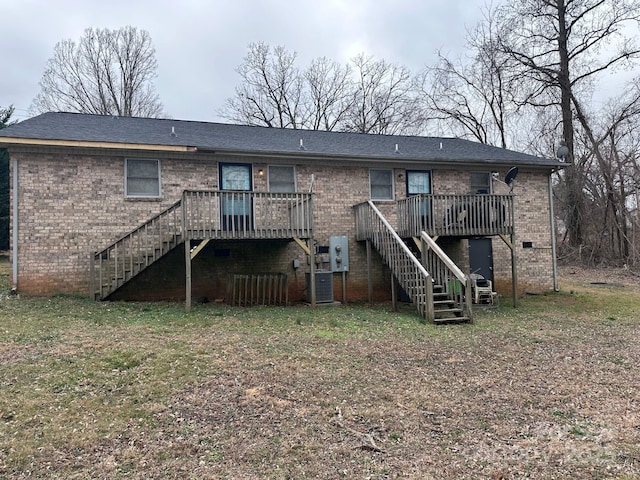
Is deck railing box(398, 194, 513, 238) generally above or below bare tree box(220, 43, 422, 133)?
below

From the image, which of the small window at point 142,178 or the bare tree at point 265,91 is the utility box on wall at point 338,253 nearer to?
the small window at point 142,178

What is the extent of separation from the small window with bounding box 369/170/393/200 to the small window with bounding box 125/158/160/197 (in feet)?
19.0

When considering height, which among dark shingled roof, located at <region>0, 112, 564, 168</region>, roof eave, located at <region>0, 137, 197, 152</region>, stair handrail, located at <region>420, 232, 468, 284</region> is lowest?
stair handrail, located at <region>420, 232, 468, 284</region>

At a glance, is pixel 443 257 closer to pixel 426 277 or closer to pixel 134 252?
pixel 426 277

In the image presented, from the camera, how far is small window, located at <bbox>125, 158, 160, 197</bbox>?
11.6 metres

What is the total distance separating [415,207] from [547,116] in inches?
711

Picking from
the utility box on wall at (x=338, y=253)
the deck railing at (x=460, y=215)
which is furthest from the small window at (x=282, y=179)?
the deck railing at (x=460, y=215)

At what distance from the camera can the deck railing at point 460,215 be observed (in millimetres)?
11359

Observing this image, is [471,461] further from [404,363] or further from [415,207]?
[415,207]

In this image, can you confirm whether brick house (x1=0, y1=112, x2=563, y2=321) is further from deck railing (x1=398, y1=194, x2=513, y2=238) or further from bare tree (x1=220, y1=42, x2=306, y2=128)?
bare tree (x1=220, y1=42, x2=306, y2=128)

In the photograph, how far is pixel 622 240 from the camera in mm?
21766

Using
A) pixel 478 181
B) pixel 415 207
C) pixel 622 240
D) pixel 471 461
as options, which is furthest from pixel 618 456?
pixel 622 240

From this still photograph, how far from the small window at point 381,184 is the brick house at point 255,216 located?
31 mm

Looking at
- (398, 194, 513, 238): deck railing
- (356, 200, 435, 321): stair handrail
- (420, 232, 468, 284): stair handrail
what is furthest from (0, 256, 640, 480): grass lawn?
(398, 194, 513, 238): deck railing
